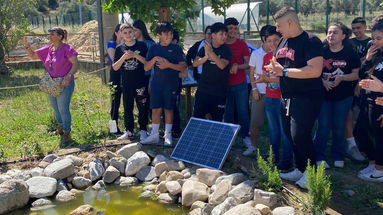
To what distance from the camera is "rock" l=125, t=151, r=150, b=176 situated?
583 cm

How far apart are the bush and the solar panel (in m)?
1.49

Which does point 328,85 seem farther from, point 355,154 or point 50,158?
point 50,158

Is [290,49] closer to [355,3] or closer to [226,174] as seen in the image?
[226,174]

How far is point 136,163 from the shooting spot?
584cm

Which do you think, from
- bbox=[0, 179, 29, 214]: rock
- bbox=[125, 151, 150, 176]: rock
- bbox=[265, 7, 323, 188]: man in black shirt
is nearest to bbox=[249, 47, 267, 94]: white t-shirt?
bbox=[265, 7, 323, 188]: man in black shirt

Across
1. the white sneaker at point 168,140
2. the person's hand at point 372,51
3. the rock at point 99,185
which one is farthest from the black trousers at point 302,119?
the rock at point 99,185

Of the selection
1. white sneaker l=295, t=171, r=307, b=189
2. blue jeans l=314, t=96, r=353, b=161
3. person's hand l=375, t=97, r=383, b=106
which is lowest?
white sneaker l=295, t=171, r=307, b=189

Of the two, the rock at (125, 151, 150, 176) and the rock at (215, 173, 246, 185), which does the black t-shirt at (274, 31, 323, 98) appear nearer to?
the rock at (215, 173, 246, 185)

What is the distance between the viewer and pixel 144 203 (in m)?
5.23

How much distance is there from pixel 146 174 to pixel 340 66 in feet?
8.66

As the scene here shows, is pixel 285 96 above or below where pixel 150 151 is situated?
Result: above

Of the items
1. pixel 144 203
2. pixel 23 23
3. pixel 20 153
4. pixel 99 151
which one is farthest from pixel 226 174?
pixel 23 23

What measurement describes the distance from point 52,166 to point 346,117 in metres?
3.59

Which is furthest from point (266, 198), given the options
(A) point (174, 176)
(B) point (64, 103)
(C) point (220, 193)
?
(B) point (64, 103)
